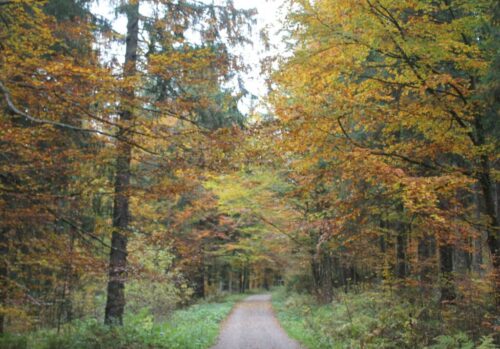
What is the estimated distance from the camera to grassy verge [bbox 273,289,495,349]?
28.0ft

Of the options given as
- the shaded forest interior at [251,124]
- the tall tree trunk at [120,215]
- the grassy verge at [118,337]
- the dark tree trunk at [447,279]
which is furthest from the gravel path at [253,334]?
the dark tree trunk at [447,279]

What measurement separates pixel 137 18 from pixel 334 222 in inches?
308

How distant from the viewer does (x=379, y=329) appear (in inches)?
411

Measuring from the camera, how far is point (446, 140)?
8.38 metres

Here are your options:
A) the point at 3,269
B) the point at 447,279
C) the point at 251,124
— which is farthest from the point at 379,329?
the point at 3,269

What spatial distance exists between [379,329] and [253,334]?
6095 mm

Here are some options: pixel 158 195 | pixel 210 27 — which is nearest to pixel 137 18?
pixel 210 27

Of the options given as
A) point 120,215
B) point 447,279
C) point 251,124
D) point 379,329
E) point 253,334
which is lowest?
point 253,334

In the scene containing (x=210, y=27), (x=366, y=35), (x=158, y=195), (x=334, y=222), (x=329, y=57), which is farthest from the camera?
(x=210, y=27)

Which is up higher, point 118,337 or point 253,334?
point 118,337

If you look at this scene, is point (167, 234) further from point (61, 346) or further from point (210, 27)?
point (210, 27)

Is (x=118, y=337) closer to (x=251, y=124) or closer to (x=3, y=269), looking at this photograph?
(x=3, y=269)

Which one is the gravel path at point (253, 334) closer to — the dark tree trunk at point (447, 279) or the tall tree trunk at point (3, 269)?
the dark tree trunk at point (447, 279)

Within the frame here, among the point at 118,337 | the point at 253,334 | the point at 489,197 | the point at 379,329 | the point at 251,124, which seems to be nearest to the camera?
the point at 489,197
